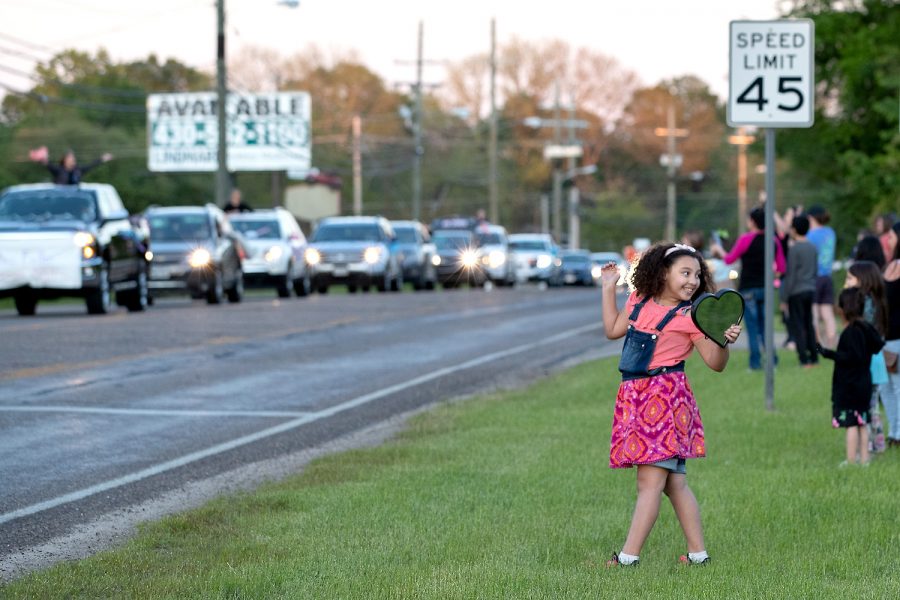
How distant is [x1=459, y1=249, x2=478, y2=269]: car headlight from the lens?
49719 mm

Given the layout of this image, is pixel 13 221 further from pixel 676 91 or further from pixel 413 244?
pixel 676 91

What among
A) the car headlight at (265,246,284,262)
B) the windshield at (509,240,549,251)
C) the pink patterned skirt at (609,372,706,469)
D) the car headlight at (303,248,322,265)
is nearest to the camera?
the pink patterned skirt at (609,372,706,469)

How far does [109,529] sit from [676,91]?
10910cm

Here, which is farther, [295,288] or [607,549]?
[295,288]

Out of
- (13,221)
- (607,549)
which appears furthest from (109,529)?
(13,221)

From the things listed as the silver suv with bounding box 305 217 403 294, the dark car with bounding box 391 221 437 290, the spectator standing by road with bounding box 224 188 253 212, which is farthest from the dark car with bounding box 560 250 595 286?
the spectator standing by road with bounding box 224 188 253 212

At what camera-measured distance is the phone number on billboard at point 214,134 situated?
73.4m

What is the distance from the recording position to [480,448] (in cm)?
1119

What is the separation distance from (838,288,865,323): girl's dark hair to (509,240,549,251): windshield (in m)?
46.5

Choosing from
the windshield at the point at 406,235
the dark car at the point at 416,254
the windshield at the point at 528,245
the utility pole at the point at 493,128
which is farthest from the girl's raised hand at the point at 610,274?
the utility pole at the point at 493,128

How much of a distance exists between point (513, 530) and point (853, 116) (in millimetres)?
42192

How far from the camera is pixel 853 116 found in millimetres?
48188

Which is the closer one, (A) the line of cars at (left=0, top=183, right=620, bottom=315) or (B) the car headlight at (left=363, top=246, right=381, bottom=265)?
(A) the line of cars at (left=0, top=183, right=620, bottom=315)

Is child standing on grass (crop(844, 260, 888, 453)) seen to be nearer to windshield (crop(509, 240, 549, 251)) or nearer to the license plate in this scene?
the license plate
